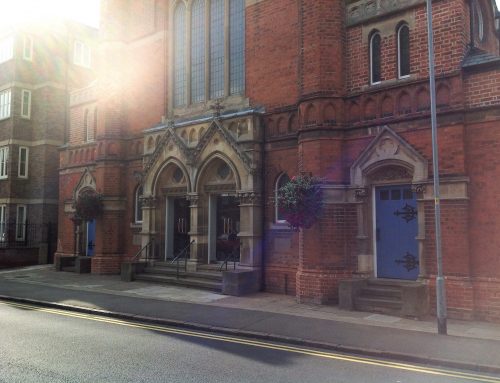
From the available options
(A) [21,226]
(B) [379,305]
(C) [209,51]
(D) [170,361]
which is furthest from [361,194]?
(A) [21,226]

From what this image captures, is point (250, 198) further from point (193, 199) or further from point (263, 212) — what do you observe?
point (193, 199)

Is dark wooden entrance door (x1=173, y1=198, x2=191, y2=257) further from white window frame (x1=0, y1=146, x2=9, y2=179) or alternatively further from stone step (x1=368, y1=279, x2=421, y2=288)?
white window frame (x1=0, y1=146, x2=9, y2=179)

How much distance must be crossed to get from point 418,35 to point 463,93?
1985 mm

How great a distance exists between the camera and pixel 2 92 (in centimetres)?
2695

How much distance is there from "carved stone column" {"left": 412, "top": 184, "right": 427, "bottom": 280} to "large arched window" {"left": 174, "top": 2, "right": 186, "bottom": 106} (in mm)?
9590

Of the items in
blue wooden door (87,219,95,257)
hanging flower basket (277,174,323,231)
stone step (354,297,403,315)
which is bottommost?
stone step (354,297,403,315)

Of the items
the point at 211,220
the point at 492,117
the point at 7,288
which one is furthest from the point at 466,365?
→ the point at 7,288

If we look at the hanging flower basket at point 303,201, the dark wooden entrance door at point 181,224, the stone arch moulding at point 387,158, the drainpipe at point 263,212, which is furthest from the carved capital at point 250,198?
the dark wooden entrance door at point 181,224

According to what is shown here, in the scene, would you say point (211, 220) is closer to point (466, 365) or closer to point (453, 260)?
point (453, 260)

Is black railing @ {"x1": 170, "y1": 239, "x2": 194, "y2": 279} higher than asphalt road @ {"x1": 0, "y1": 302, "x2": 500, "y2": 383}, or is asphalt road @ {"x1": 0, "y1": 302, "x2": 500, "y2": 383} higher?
black railing @ {"x1": 170, "y1": 239, "x2": 194, "y2": 279}

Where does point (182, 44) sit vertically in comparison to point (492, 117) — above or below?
above

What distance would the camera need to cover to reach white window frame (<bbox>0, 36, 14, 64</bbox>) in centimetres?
2647

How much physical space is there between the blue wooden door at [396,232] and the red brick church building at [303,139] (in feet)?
0.11

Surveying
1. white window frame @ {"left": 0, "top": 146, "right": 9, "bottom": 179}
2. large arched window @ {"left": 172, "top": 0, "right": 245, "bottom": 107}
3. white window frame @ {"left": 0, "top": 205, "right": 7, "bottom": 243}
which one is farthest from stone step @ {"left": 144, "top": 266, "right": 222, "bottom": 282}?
white window frame @ {"left": 0, "top": 146, "right": 9, "bottom": 179}
